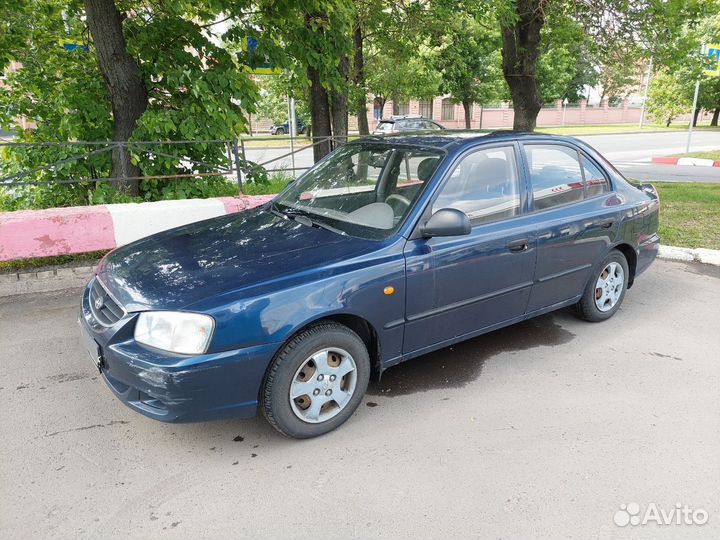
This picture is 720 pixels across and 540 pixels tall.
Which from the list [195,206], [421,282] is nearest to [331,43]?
[195,206]

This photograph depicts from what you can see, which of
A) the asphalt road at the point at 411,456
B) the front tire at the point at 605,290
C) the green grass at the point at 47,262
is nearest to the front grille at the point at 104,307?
the asphalt road at the point at 411,456

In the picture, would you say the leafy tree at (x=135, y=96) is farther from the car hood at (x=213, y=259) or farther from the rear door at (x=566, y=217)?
the rear door at (x=566, y=217)

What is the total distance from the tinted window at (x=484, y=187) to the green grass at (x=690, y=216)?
4214mm

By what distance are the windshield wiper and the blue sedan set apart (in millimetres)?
18

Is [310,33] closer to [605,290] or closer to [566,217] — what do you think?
[566,217]

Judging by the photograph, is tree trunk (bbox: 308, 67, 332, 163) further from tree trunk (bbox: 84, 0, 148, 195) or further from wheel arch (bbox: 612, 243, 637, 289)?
wheel arch (bbox: 612, 243, 637, 289)

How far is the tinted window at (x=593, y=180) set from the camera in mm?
4441

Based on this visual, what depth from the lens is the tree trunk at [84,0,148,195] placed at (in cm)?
667

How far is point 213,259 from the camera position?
3205 mm

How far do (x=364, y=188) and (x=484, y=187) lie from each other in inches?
33.7

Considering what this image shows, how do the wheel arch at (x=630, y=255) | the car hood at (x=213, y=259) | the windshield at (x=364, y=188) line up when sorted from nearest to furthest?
the car hood at (x=213, y=259)
the windshield at (x=364, y=188)
the wheel arch at (x=630, y=255)

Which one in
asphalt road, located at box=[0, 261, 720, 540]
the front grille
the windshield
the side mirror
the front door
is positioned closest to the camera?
asphalt road, located at box=[0, 261, 720, 540]

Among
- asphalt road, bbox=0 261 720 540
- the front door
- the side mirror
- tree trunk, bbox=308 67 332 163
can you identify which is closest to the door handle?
the front door

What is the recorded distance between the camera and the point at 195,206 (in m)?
6.15
